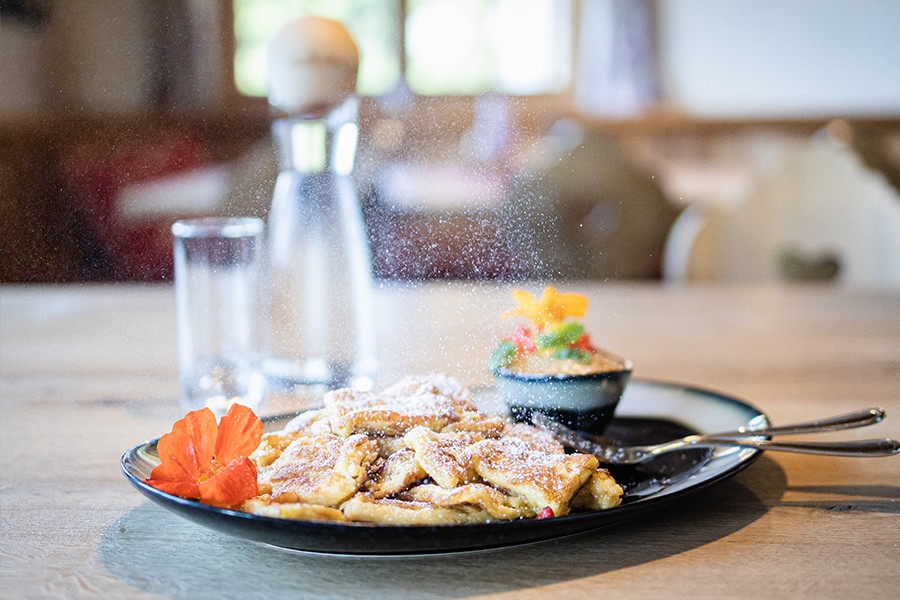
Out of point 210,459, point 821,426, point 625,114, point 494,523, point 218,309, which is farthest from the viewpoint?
point 625,114

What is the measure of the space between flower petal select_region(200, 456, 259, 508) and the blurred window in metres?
3.83

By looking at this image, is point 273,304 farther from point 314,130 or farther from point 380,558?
point 380,558

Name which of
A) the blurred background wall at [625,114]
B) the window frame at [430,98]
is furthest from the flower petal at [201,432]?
the window frame at [430,98]

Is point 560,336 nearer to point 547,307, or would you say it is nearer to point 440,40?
point 547,307

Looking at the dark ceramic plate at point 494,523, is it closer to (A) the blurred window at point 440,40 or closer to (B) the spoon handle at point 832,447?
→ (B) the spoon handle at point 832,447

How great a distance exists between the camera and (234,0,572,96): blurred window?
14.2 ft

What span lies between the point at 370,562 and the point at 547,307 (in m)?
0.32

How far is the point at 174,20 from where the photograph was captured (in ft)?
2.56

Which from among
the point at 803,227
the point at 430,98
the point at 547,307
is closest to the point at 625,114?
the point at 430,98

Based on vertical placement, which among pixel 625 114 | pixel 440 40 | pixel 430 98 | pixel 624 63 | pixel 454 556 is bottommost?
pixel 454 556

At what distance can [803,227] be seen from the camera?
89.7 inches

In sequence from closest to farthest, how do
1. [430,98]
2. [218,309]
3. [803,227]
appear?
[218,309]
[803,227]
[430,98]

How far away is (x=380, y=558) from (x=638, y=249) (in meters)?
2.68

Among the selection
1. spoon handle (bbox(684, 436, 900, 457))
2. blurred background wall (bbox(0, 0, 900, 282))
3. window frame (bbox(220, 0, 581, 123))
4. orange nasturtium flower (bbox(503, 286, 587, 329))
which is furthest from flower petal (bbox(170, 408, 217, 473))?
window frame (bbox(220, 0, 581, 123))
